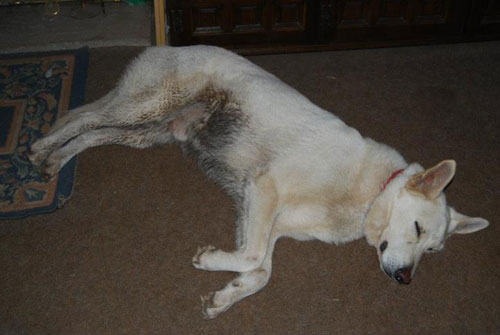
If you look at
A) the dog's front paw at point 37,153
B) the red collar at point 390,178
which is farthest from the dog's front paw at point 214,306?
the dog's front paw at point 37,153

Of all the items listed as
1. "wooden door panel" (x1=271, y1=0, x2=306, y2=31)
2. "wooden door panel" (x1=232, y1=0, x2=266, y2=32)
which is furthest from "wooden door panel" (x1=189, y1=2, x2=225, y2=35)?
"wooden door panel" (x1=271, y1=0, x2=306, y2=31)

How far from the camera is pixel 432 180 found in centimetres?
212

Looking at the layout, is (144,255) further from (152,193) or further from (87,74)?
(87,74)

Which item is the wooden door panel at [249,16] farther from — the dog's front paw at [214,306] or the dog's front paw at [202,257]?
the dog's front paw at [214,306]

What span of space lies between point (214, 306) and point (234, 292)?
116 millimetres

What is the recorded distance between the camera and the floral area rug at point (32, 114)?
8.46 feet

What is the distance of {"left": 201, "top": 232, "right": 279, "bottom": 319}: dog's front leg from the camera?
7.08 feet

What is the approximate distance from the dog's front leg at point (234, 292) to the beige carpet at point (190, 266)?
63 millimetres

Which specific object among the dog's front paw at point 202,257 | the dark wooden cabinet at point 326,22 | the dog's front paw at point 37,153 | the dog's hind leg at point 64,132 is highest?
the dark wooden cabinet at point 326,22

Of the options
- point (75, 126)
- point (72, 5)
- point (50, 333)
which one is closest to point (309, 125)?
point (75, 126)

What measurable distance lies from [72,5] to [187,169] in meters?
2.63

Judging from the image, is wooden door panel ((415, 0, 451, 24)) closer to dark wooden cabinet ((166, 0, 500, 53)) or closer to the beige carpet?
dark wooden cabinet ((166, 0, 500, 53))

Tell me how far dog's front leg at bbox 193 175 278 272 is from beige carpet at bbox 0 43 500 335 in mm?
117

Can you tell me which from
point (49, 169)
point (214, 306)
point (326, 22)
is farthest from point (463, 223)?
point (49, 169)
